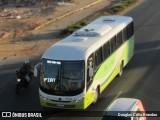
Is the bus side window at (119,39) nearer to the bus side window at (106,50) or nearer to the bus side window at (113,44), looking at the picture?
the bus side window at (113,44)

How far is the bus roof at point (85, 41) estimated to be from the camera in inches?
720

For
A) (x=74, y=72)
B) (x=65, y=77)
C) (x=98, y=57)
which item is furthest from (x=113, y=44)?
(x=65, y=77)

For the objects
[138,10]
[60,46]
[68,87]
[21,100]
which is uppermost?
[60,46]

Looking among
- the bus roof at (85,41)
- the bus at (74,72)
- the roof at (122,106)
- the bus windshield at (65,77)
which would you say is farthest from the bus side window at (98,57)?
the roof at (122,106)

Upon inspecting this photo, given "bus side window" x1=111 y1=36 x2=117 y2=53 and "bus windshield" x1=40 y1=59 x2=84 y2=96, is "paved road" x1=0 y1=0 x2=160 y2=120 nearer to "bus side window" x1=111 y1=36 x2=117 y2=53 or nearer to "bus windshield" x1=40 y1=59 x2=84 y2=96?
"bus windshield" x1=40 y1=59 x2=84 y2=96

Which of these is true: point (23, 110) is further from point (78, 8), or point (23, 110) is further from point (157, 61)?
point (78, 8)

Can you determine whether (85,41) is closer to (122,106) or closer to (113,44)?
(113,44)

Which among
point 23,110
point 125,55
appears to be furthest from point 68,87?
point 125,55

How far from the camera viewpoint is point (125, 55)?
2417cm

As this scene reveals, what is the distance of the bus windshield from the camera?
1803 centimetres

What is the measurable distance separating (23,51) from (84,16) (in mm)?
12852

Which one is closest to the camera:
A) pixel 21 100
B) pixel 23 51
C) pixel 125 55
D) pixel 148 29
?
pixel 21 100

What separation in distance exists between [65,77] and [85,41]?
2.49 m

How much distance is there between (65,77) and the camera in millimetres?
18031
